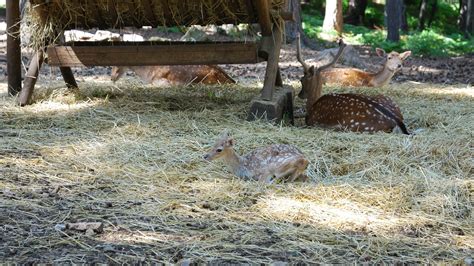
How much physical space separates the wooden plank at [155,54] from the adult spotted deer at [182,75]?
7.68ft

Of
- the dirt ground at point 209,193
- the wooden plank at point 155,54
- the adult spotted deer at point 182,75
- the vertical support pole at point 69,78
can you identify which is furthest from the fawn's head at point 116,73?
the wooden plank at point 155,54

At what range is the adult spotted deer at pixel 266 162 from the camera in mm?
4977

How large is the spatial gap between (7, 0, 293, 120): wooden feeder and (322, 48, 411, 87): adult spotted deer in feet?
9.73

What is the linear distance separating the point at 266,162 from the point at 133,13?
10.0 feet

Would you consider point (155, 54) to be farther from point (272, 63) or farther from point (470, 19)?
point (470, 19)

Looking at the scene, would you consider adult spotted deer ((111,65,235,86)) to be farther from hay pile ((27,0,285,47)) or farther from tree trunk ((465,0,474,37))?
tree trunk ((465,0,474,37))

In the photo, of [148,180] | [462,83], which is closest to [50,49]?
[148,180]

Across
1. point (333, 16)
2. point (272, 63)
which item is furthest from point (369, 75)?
point (333, 16)

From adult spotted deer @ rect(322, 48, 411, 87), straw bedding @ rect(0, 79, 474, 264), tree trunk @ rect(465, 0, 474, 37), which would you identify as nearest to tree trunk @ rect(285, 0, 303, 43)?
adult spotted deer @ rect(322, 48, 411, 87)

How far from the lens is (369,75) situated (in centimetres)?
1049

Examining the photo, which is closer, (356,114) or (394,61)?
(356,114)

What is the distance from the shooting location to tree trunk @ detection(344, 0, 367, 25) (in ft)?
87.5

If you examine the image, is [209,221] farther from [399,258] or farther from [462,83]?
[462,83]

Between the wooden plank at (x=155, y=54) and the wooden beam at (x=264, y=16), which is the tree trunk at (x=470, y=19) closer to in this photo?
the wooden beam at (x=264, y=16)
